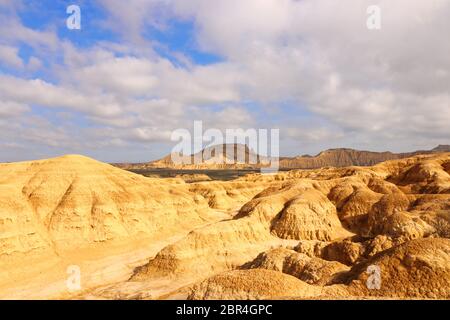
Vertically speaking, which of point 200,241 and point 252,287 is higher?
point 252,287

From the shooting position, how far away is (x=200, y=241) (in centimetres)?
3033

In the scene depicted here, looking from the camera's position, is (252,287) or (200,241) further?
(200,241)

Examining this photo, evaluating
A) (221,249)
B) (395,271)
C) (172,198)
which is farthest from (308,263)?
(172,198)

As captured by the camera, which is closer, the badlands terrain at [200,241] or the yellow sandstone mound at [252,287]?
the yellow sandstone mound at [252,287]

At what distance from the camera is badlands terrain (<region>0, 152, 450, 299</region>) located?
55.5 ft

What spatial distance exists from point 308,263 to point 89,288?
1662 centimetres

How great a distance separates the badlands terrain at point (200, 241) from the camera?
16906 millimetres

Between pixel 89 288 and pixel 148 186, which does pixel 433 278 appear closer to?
pixel 89 288

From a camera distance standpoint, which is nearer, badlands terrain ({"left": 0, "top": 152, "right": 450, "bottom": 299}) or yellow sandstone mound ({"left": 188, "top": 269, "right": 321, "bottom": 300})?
yellow sandstone mound ({"left": 188, "top": 269, "right": 321, "bottom": 300})
